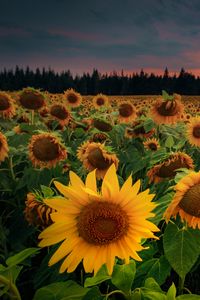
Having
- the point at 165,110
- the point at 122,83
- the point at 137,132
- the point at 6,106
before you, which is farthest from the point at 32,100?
the point at 122,83

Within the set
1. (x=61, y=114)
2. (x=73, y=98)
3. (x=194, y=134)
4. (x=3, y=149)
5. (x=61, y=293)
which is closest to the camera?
(x=61, y=293)

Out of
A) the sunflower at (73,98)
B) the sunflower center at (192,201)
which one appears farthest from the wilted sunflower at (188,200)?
the sunflower at (73,98)

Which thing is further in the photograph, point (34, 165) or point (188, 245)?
point (34, 165)

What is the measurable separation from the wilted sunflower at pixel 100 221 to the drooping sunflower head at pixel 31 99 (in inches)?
169

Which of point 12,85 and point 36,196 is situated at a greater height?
point 36,196

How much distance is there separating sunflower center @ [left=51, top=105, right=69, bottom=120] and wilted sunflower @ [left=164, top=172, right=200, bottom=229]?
15.2ft

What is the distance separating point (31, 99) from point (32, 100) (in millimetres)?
21

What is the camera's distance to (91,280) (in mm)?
1686

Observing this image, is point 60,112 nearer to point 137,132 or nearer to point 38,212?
point 137,132

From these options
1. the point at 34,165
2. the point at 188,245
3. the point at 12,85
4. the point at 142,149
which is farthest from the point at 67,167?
the point at 12,85

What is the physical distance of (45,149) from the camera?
142 inches

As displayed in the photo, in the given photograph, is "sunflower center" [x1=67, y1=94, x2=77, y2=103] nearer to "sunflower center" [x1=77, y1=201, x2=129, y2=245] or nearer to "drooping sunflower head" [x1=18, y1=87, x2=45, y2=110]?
"drooping sunflower head" [x1=18, y1=87, x2=45, y2=110]

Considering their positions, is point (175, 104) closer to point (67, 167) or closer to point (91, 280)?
point (67, 167)

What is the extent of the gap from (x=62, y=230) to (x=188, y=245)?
55cm
